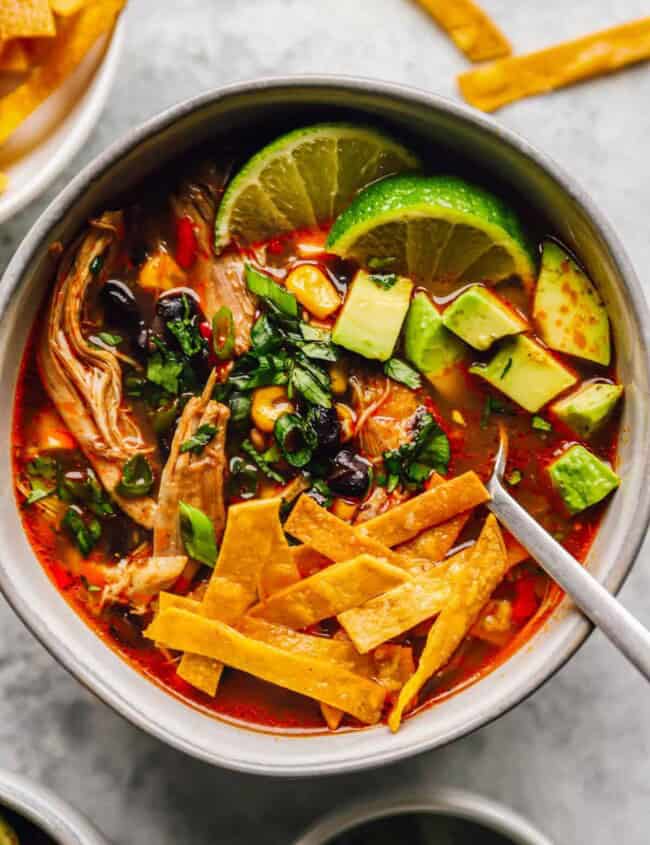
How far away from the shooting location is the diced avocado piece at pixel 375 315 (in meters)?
2.49

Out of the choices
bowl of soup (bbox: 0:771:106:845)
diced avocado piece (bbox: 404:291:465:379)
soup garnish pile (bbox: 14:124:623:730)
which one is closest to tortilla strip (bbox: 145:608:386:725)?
soup garnish pile (bbox: 14:124:623:730)

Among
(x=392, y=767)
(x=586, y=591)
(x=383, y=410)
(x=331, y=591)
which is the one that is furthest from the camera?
(x=392, y=767)

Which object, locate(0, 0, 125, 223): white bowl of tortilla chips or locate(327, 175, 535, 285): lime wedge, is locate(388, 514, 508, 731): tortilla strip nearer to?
locate(327, 175, 535, 285): lime wedge

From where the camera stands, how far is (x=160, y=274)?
101 inches

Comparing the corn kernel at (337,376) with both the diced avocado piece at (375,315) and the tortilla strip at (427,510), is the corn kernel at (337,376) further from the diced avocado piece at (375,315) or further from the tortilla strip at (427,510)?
the tortilla strip at (427,510)

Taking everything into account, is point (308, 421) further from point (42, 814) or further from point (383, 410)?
point (42, 814)

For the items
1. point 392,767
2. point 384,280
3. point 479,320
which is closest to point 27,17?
point 384,280

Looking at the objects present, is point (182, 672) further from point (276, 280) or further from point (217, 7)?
point (217, 7)

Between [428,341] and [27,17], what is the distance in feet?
3.71

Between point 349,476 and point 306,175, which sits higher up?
point 306,175

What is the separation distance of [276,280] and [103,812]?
1.39 m

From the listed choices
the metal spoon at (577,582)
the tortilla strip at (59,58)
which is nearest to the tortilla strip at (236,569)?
the metal spoon at (577,582)

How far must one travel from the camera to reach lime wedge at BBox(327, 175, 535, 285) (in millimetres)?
2424

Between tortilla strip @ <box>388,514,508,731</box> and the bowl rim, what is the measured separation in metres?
0.22
